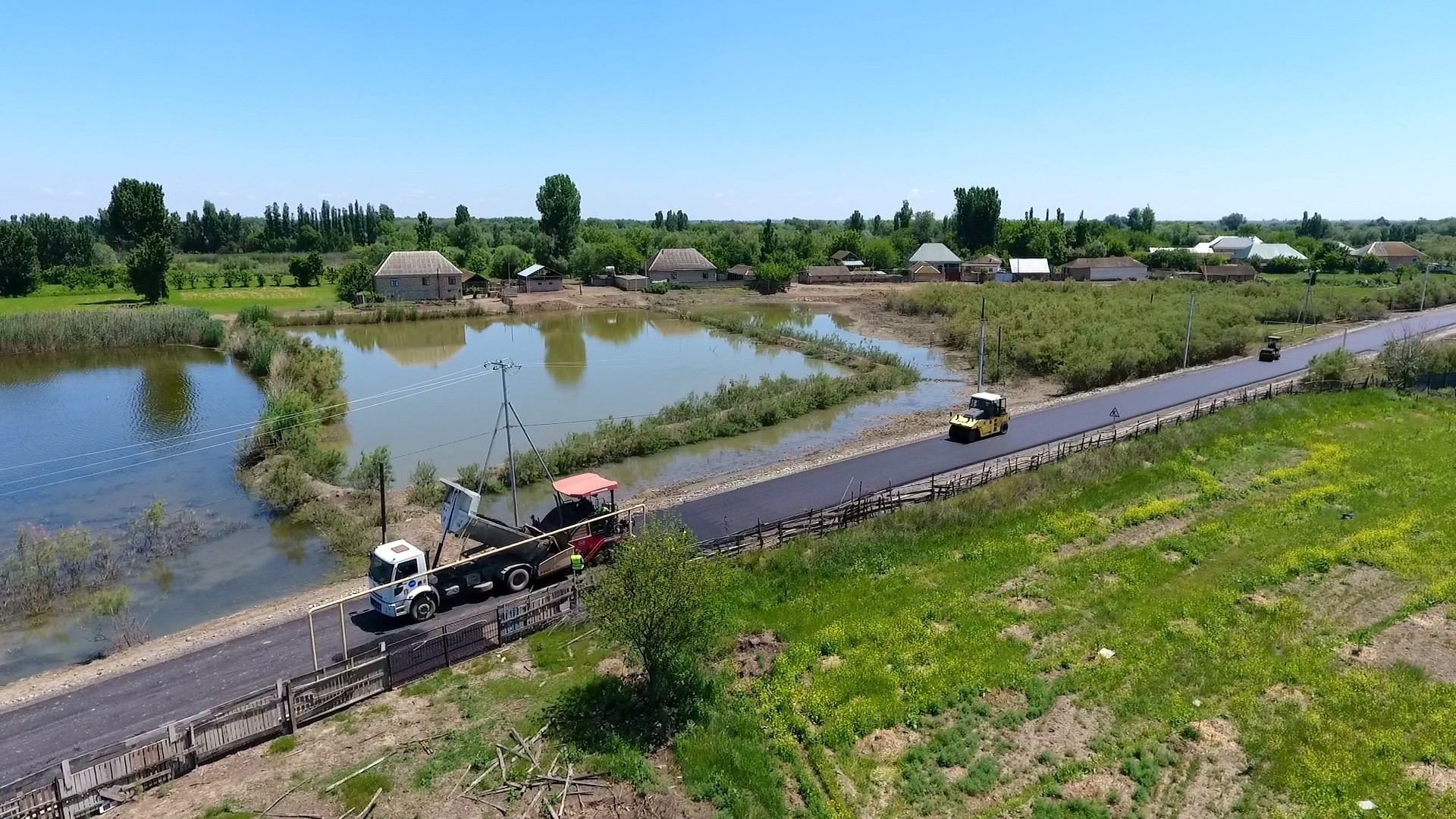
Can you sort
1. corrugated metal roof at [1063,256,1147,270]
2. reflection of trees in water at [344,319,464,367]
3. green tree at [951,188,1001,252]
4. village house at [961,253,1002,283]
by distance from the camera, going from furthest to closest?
green tree at [951,188,1001,252] → village house at [961,253,1002,283] → corrugated metal roof at [1063,256,1147,270] → reflection of trees in water at [344,319,464,367]

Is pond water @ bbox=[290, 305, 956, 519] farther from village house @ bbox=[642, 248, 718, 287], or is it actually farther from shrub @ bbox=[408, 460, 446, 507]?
village house @ bbox=[642, 248, 718, 287]

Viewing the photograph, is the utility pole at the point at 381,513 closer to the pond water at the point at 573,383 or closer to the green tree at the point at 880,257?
the pond water at the point at 573,383

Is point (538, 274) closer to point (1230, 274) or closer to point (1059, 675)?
point (1230, 274)

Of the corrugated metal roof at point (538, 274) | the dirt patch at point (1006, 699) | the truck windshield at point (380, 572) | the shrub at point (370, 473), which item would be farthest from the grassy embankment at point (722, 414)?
the corrugated metal roof at point (538, 274)

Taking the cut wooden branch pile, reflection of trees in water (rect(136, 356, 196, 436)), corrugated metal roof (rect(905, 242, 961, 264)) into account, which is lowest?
the cut wooden branch pile

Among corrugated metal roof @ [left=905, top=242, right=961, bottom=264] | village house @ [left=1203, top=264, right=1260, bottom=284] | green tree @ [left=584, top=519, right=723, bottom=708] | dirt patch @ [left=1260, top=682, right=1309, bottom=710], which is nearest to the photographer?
green tree @ [left=584, top=519, right=723, bottom=708]

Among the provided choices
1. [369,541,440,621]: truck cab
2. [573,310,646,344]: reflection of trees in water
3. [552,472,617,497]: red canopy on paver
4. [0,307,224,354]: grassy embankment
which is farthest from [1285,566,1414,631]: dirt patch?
[0,307,224,354]: grassy embankment

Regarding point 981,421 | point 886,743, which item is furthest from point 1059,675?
point 981,421
